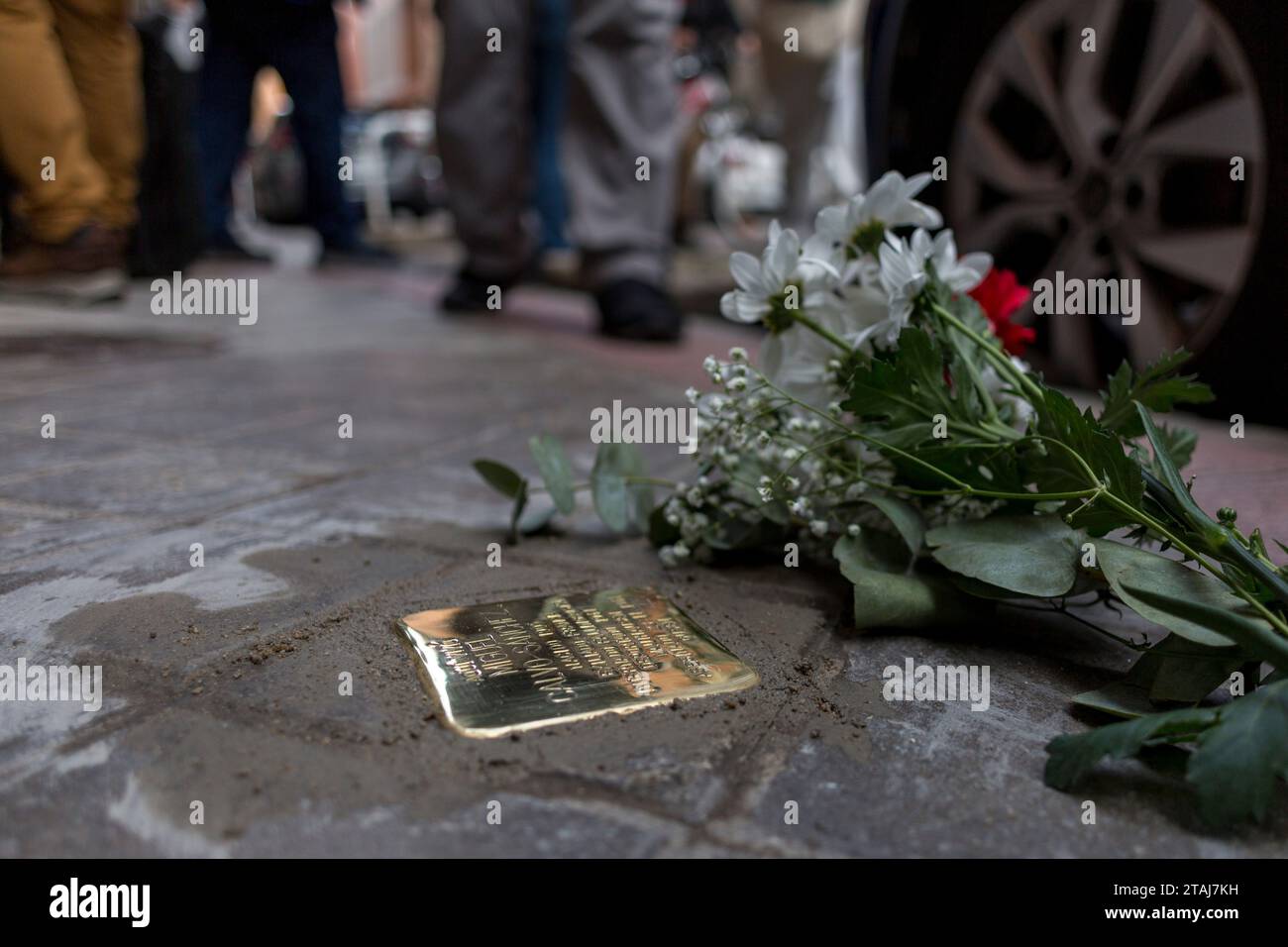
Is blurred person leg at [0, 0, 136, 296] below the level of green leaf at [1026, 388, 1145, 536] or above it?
above

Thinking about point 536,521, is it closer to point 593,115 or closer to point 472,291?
point 593,115

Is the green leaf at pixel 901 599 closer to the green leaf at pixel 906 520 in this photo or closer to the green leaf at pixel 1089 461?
the green leaf at pixel 906 520

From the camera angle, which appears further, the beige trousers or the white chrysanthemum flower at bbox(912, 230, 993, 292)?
the beige trousers

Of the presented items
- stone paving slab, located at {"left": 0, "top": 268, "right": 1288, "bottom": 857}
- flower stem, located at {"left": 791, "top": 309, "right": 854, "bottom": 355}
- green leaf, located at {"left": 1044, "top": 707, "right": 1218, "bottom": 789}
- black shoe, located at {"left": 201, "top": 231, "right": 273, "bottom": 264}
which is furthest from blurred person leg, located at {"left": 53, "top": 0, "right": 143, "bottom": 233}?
green leaf, located at {"left": 1044, "top": 707, "right": 1218, "bottom": 789}

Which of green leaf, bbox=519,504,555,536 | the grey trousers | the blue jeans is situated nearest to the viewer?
green leaf, bbox=519,504,555,536

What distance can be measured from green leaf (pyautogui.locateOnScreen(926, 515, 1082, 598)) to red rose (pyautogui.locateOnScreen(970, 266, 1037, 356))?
1.09ft

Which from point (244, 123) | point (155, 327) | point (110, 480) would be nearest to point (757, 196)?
point (244, 123)

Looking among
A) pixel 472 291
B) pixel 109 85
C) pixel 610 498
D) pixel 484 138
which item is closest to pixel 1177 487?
pixel 610 498

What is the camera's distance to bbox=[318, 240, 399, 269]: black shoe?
6.64 meters

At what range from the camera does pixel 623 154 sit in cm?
410

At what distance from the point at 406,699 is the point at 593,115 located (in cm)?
330

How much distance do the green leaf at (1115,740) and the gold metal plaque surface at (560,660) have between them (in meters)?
0.34

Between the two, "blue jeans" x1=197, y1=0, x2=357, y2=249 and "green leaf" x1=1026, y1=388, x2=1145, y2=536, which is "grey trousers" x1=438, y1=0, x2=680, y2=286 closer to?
"blue jeans" x1=197, y1=0, x2=357, y2=249

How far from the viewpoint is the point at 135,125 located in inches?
189
